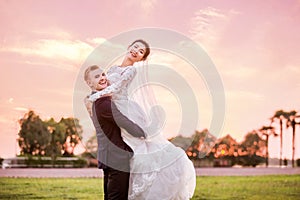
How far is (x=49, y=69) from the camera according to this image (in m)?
6.13

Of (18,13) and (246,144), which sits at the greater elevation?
(18,13)

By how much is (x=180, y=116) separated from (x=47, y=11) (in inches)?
85.7

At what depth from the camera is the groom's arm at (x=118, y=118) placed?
3.13 metres

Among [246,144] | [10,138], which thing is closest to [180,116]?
[10,138]

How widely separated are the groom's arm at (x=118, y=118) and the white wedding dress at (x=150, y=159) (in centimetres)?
8

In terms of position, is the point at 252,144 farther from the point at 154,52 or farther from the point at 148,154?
the point at 148,154

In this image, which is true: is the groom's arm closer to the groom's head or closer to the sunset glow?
the groom's head

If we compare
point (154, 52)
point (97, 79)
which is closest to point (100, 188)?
point (154, 52)

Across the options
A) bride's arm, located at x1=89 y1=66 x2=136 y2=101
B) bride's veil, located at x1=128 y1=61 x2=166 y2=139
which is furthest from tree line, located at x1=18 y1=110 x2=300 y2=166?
bride's arm, located at x1=89 y1=66 x2=136 y2=101

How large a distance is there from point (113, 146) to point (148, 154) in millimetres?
238

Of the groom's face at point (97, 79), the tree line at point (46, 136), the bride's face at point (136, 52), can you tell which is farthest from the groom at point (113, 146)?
the tree line at point (46, 136)

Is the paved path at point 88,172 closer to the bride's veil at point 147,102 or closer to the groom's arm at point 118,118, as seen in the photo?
the bride's veil at point 147,102

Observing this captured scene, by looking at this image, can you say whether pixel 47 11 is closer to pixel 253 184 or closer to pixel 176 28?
pixel 176 28

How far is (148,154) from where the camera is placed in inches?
130
